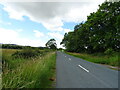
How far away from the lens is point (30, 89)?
12.4 feet

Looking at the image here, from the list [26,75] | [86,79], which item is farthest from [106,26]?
[26,75]

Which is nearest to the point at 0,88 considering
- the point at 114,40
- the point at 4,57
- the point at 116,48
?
the point at 4,57

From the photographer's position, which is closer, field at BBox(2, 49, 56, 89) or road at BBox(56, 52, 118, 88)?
field at BBox(2, 49, 56, 89)

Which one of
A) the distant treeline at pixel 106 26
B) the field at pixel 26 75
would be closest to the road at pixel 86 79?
the field at pixel 26 75

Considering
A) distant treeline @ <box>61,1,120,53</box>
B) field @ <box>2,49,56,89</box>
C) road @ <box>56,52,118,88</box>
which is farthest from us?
distant treeline @ <box>61,1,120,53</box>

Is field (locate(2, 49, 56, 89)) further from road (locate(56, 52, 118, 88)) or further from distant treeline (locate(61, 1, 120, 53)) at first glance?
distant treeline (locate(61, 1, 120, 53))

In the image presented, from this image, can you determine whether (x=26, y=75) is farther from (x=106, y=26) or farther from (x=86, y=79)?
(x=106, y=26)

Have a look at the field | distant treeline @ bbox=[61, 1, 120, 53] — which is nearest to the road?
the field

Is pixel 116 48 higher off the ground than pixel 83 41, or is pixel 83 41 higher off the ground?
pixel 83 41

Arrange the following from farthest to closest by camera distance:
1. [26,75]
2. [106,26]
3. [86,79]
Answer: [106,26], [86,79], [26,75]

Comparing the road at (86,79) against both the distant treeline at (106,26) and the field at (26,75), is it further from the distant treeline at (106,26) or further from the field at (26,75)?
the distant treeline at (106,26)

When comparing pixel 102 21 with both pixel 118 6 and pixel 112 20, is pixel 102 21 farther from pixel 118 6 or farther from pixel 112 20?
pixel 118 6

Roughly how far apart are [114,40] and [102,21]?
18.9 ft

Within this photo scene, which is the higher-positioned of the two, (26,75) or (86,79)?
(26,75)
